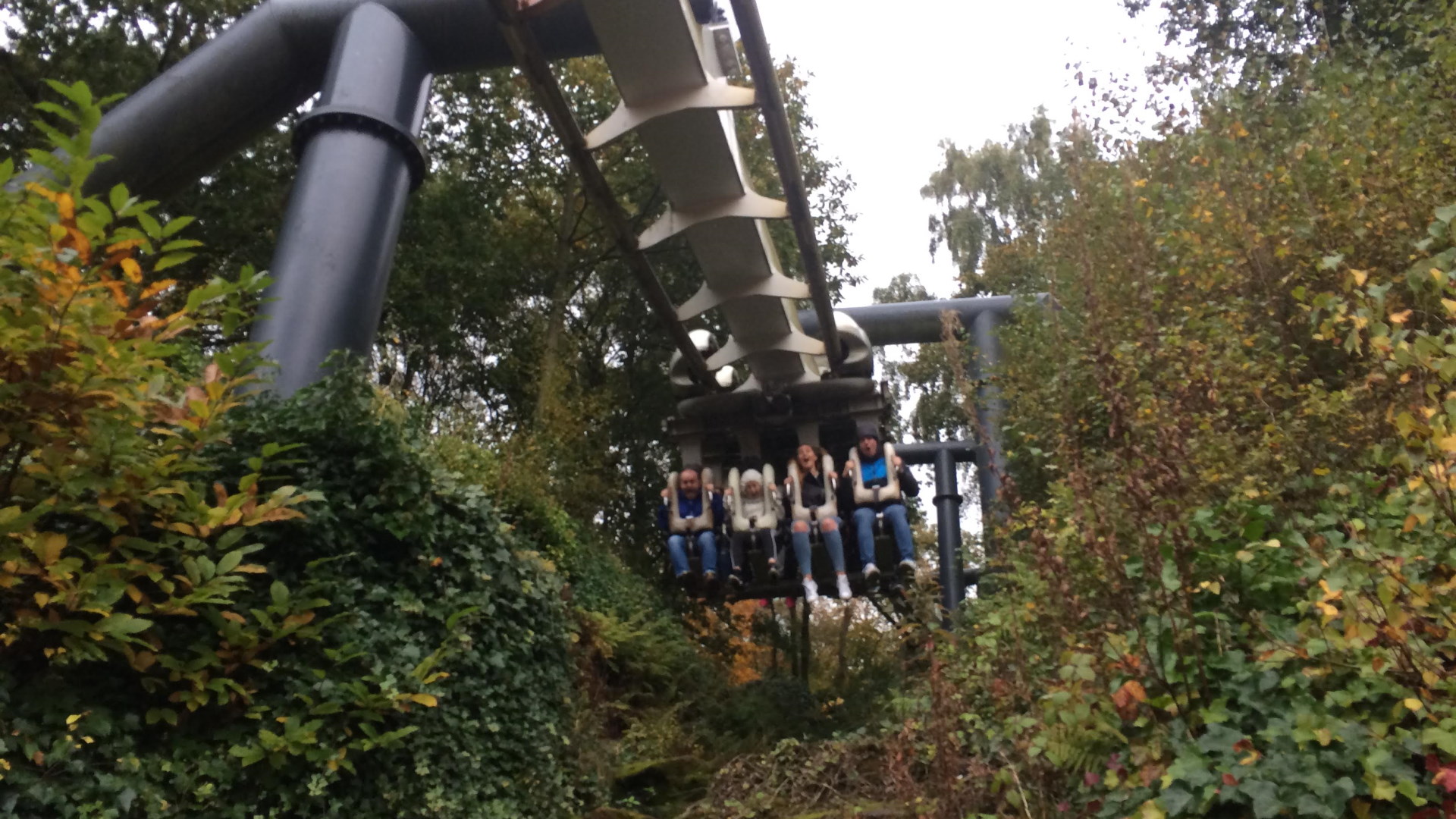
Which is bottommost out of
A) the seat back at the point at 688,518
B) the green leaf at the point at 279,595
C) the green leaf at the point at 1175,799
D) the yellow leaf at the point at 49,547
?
the green leaf at the point at 1175,799

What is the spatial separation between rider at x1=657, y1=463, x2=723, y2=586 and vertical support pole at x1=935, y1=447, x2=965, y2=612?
2103mm

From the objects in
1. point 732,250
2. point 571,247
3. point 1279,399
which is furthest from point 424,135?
point 1279,399

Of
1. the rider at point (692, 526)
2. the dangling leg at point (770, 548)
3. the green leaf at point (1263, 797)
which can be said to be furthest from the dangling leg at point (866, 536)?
the green leaf at point (1263, 797)

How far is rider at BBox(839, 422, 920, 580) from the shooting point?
9773 millimetres

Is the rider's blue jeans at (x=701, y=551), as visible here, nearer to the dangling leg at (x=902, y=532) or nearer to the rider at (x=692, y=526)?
the rider at (x=692, y=526)

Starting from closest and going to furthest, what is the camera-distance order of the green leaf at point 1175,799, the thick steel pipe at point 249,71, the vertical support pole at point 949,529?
1. the green leaf at point 1175,799
2. the thick steel pipe at point 249,71
3. the vertical support pole at point 949,529

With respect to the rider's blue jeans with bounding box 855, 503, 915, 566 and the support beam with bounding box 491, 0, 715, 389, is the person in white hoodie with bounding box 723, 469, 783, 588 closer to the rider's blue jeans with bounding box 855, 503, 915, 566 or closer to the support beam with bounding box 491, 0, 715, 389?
the rider's blue jeans with bounding box 855, 503, 915, 566

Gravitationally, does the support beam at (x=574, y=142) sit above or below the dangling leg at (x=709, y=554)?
above

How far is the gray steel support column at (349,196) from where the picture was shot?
5977 mm

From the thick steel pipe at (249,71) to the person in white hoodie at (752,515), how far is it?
14.0 feet

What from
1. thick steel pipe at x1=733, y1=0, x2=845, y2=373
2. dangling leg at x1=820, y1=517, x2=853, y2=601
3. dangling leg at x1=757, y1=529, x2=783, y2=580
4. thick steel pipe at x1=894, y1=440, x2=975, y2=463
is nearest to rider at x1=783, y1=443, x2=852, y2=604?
dangling leg at x1=820, y1=517, x2=853, y2=601

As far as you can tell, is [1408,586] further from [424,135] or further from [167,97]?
[424,135]

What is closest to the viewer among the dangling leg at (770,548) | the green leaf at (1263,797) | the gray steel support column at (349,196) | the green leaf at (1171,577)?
the green leaf at (1263,797)

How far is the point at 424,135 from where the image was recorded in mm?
15047
